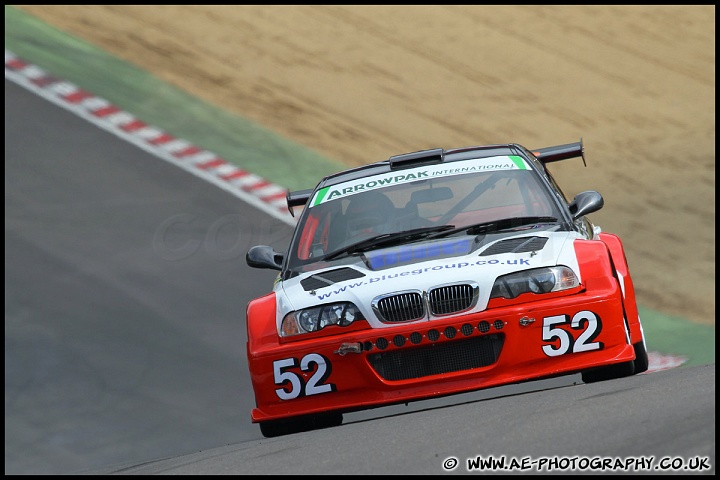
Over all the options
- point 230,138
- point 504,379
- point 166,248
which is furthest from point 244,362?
point 230,138

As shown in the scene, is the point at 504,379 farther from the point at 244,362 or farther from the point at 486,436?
the point at 244,362

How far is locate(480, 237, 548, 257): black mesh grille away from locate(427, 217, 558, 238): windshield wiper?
0.31 metres

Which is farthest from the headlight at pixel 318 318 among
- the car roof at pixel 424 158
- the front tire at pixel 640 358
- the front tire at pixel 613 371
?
the car roof at pixel 424 158

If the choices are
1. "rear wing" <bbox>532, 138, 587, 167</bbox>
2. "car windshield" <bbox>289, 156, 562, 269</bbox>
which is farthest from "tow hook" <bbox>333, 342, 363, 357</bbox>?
"rear wing" <bbox>532, 138, 587, 167</bbox>

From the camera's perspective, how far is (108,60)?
64.1 feet

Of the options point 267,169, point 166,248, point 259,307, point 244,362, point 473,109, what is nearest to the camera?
point 259,307

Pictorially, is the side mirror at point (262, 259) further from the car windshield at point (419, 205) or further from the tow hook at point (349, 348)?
the tow hook at point (349, 348)

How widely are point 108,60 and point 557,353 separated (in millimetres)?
13969

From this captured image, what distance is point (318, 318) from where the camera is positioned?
7031 mm

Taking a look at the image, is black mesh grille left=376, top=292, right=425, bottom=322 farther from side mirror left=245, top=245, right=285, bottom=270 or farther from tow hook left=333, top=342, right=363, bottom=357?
side mirror left=245, top=245, right=285, bottom=270

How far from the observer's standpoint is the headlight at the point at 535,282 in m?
6.82

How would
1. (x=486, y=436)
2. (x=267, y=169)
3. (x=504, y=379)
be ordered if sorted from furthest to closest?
(x=267, y=169) < (x=504, y=379) < (x=486, y=436)

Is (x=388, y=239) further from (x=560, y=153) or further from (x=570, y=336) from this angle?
(x=560, y=153)

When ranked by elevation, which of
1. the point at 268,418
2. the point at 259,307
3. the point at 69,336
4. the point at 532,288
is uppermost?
the point at 532,288
